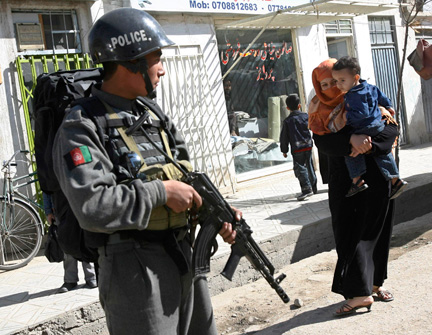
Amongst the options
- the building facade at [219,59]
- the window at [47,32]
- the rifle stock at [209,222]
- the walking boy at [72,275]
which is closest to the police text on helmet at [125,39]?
the rifle stock at [209,222]

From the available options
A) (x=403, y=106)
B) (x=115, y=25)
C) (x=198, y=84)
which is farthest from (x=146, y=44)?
(x=403, y=106)

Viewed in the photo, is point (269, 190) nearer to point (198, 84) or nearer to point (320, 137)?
point (198, 84)

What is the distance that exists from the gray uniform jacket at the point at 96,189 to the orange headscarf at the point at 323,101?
2.21 m

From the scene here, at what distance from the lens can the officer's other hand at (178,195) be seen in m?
2.27

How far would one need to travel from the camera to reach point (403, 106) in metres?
14.4

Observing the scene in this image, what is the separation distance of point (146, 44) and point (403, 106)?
1296 cm

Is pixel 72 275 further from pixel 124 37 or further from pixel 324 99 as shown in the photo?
pixel 124 37

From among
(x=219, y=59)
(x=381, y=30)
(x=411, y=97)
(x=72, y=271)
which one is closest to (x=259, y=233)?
(x=72, y=271)

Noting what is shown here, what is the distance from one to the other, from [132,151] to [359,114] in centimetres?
208

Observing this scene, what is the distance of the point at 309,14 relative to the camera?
10.3 metres

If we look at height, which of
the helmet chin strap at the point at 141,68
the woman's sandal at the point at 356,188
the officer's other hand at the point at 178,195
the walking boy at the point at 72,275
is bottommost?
the walking boy at the point at 72,275

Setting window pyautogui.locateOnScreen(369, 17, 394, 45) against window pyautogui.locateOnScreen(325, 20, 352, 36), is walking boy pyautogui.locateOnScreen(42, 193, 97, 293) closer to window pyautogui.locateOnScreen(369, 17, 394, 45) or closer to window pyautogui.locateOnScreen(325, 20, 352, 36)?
window pyautogui.locateOnScreen(325, 20, 352, 36)

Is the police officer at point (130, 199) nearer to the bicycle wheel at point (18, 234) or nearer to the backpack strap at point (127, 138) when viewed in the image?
the backpack strap at point (127, 138)

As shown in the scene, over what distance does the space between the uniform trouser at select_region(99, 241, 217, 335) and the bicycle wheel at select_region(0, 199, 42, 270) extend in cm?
437
